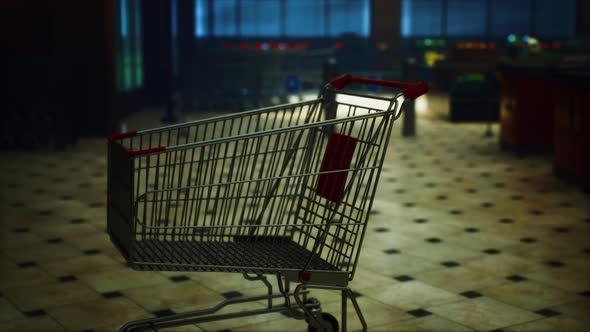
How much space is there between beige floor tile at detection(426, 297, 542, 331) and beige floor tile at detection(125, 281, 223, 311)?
122cm

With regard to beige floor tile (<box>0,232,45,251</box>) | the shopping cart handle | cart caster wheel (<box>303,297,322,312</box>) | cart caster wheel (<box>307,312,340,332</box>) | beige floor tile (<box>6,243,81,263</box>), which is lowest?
beige floor tile (<box>0,232,45,251</box>)

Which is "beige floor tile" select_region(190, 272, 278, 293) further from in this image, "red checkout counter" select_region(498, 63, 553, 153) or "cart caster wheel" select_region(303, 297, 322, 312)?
"red checkout counter" select_region(498, 63, 553, 153)

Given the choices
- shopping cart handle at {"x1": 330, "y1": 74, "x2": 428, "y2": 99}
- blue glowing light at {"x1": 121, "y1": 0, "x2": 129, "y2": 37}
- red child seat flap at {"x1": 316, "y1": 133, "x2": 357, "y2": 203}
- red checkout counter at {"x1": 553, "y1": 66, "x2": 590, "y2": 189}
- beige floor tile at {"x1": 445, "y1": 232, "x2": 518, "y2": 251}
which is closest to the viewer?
shopping cart handle at {"x1": 330, "y1": 74, "x2": 428, "y2": 99}

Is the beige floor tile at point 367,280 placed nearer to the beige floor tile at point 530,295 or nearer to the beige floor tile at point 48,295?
the beige floor tile at point 530,295

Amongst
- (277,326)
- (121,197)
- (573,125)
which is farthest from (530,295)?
(573,125)

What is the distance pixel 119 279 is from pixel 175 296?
0.51m

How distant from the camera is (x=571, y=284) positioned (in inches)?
188

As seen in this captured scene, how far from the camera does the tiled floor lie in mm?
4215

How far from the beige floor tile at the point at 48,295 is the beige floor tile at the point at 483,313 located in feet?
6.36

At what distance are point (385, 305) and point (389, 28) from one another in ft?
65.8

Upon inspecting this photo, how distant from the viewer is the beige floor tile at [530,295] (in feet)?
14.5

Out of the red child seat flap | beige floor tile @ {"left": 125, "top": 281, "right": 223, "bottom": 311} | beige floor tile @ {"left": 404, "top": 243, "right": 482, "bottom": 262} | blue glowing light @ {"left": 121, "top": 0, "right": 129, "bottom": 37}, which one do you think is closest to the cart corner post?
the red child seat flap

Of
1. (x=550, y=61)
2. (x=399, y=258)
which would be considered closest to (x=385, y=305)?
(x=399, y=258)

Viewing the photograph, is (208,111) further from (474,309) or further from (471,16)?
(471,16)
